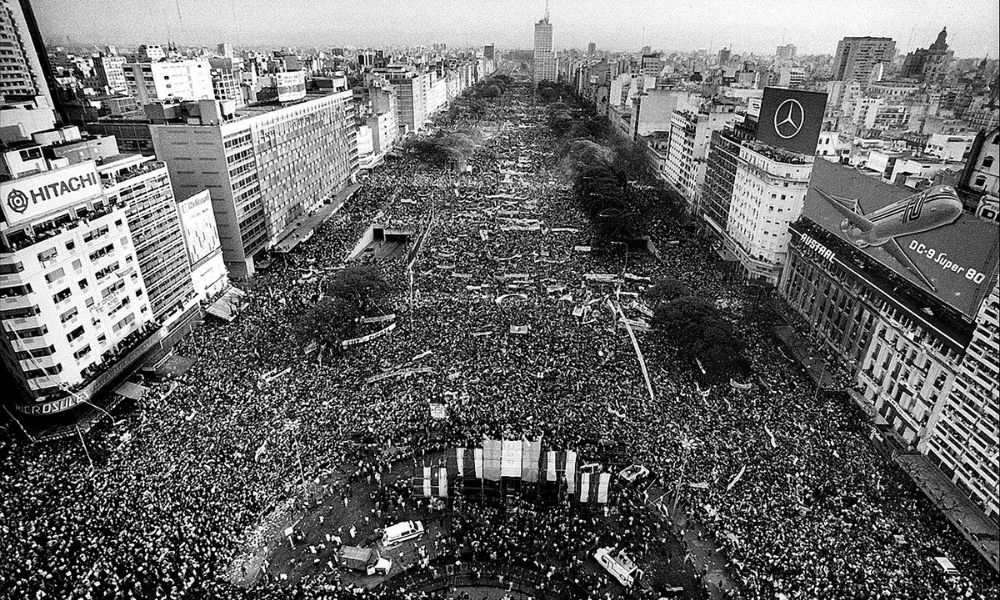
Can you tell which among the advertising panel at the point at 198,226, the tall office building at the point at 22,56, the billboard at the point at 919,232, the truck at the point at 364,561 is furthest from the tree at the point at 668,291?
the tall office building at the point at 22,56

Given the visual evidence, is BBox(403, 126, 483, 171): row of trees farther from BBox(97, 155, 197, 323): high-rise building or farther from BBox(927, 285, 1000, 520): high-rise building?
BBox(927, 285, 1000, 520): high-rise building

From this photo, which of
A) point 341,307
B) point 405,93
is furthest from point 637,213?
point 405,93

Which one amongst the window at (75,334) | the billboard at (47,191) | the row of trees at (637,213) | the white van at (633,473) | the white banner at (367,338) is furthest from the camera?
the white banner at (367,338)

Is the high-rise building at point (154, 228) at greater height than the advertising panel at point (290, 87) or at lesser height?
lesser

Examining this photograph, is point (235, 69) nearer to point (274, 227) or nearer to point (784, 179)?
point (274, 227)

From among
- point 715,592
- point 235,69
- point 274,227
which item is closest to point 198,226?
point 274,227

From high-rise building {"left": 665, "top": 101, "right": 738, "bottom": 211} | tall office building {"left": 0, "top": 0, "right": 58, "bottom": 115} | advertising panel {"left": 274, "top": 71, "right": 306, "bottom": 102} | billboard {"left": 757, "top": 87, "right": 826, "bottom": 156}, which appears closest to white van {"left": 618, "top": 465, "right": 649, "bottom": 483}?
billboard {"left": 757, "top": 87, "right": 826, "bottom": 156}

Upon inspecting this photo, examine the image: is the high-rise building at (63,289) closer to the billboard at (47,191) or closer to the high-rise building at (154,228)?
the billboard at (47,191)
